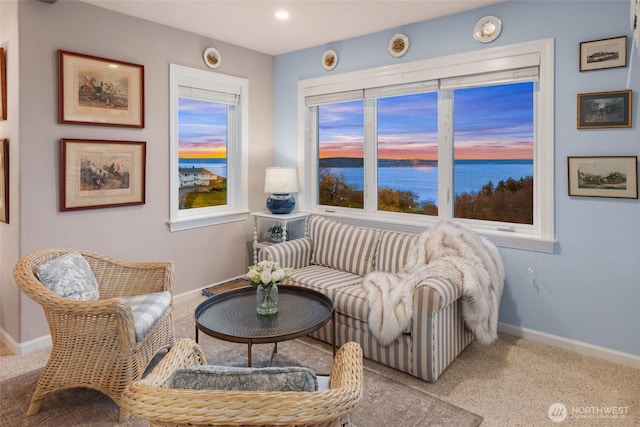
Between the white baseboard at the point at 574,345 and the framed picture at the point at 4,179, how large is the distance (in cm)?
394

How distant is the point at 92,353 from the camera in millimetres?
2232

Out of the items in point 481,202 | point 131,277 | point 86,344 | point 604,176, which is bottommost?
point 86,344

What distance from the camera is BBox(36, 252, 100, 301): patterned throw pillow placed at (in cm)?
232

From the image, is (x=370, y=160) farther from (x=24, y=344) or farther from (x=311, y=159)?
(x=24, y=344)

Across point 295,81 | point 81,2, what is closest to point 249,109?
point 295,81

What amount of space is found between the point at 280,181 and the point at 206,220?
865 mm

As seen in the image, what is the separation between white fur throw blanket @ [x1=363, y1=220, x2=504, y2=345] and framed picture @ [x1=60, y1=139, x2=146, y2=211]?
2.18 metres

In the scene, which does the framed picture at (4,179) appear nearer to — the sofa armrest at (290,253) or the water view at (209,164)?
the water view at (209,164)

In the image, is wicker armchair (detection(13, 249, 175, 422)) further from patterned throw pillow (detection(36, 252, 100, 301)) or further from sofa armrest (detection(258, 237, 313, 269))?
sofa armrest (detection(258, 237, 313, 269))

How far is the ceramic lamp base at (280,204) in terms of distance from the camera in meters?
4.35

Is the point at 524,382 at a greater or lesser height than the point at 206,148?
lesser

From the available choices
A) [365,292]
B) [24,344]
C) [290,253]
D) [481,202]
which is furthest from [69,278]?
[481,202]

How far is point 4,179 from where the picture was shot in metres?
3.02

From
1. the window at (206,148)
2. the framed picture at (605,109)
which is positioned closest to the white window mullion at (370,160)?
the window at (206,148)
